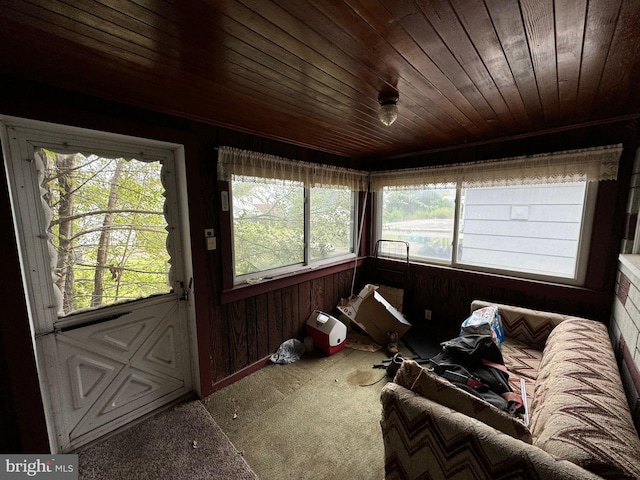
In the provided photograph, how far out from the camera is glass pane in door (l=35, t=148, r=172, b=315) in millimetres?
1523

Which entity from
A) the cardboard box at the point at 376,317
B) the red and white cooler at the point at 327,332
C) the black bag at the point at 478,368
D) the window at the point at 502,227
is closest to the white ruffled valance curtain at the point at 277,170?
the window at the point at 502,227

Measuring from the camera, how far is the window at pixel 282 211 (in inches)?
88.3

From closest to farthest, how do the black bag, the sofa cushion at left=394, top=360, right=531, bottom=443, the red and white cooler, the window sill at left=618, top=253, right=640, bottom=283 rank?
the sofa cushion at left=394, top=360, right=531, bottom=443 < the window sill at left=618, top=253, right=640, bottom=283 < the black bag < the red and white cooler

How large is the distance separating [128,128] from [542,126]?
10.1 feet

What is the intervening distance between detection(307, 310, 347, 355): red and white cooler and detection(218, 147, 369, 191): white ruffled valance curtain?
1.45 m

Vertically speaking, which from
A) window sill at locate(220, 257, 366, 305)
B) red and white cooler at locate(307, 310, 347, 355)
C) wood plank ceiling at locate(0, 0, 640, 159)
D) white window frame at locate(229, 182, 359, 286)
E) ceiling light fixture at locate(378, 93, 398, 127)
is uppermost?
wood plank ceiling at locate(0, 0, 640, 159)

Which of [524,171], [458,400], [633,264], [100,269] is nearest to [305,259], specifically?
[100,269]

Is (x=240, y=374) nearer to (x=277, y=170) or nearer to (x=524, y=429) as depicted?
(x=277, y=170)

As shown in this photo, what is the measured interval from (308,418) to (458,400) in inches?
47.5

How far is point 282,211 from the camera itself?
263 cm

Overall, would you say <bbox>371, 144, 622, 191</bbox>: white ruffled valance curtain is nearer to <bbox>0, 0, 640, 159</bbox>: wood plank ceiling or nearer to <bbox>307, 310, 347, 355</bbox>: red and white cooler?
<bbox>0, 0, 640, 159</bbox>: wood plank ceiling

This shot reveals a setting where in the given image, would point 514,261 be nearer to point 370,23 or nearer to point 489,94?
point 489,94

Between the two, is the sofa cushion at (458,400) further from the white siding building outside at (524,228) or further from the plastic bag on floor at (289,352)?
the white siding building outside at (524,228)

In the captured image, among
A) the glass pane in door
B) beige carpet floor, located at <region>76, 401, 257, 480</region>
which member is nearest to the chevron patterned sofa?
beige carpet floor, located at <region>76, 401, 257, 480</region>
